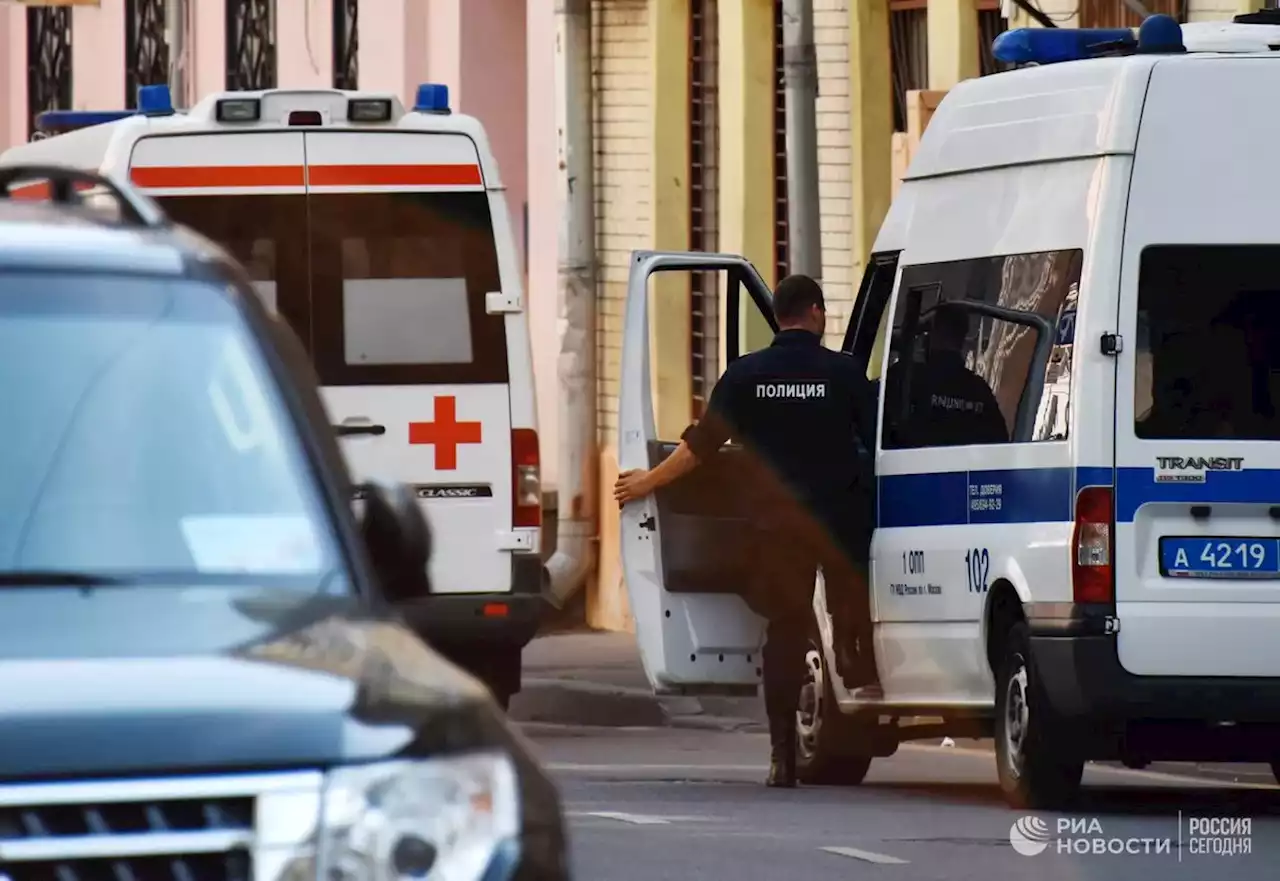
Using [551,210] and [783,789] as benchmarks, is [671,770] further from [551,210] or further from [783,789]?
[551,210]

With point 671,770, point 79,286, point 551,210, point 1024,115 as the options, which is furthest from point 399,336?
point 551,210

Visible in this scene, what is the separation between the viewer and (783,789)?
12.5 meters

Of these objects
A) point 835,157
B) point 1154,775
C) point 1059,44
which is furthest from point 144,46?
point 1059,44

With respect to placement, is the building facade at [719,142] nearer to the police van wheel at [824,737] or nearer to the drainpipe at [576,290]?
the drainpipe at [576,290]

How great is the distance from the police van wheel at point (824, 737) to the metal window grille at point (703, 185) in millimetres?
11729

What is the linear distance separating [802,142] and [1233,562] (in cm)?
725

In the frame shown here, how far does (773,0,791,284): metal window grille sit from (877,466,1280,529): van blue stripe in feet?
38.9

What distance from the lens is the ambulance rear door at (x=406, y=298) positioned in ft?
45.5

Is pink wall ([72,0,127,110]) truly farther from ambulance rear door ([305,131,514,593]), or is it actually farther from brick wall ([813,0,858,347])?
ambulance rear door ([305,131,514,593])

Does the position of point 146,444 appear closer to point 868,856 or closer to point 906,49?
point 868,856

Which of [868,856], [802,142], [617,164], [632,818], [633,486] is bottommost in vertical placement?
[632,818]

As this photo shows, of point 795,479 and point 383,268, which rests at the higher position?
point 383,268

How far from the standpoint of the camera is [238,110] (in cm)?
1399

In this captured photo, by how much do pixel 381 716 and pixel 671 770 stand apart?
32.5 feet
